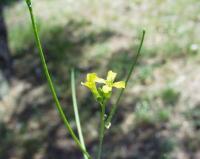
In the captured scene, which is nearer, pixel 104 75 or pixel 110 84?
pixel 110 84

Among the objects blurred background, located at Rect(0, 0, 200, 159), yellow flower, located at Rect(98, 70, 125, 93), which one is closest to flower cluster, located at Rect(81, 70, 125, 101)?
yellow flower, located at Rect(98, 70, 125, 93)

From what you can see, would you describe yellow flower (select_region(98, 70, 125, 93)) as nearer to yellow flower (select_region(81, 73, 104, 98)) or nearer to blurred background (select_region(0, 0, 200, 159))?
yellow flower (select_region(81, 73, 104, 98))

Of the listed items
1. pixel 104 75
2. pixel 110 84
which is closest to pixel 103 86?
pixel 110 84

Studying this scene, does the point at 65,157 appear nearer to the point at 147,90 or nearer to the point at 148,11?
the point at 147,90

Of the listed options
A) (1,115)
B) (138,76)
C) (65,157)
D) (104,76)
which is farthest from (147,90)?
(1,115)

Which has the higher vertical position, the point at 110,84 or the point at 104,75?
the point at 104,75

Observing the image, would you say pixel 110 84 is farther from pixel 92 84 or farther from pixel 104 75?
pixel 104 75

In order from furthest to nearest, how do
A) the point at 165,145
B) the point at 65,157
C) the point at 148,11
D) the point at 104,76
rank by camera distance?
the point at 148,11, the point at 104,76, the point at 65,157, the point at 165,145

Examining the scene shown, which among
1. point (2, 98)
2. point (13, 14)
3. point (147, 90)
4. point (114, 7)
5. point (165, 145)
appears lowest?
point (165, 145)

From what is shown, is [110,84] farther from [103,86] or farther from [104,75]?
[104,75]
